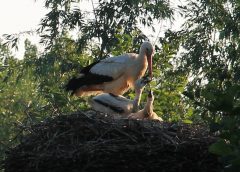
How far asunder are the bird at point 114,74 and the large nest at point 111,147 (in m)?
3.14

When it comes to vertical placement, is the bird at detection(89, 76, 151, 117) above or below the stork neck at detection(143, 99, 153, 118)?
above

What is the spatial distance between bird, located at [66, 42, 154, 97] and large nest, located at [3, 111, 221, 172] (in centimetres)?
314

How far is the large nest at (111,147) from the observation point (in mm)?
9383

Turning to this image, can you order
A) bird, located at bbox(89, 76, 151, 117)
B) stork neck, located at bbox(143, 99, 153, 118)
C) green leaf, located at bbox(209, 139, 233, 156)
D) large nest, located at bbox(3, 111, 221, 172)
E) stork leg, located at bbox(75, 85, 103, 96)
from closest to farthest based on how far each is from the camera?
green leaf, located at bbox(209, 139, 233, 156) → large nest, located at bbox(3, 111, 221, 172) → stork neck, located at bbox(143, 99, 153, 118) → bird, located at bbox(89, 76, 151, 117) → stork leg, located at bbox(75, 85, 103, 96)

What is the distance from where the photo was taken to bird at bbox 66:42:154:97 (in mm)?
13344

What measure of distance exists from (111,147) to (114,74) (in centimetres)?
416

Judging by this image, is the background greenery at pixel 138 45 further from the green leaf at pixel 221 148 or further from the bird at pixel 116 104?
the green leaf at pixel 221 148

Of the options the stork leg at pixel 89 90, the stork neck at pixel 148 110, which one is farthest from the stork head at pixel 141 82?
the stork leg at pixel 89 90

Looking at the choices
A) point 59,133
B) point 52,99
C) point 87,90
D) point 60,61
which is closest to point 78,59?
point 60,61

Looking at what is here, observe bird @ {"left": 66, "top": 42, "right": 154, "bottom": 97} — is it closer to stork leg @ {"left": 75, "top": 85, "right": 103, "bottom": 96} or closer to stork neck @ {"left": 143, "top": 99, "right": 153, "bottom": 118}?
stork leg @ {"left": 75, "top": 85, "right": 103, "bottom": 96}

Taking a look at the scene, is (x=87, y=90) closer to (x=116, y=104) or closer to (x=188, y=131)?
(x=116, y=104)

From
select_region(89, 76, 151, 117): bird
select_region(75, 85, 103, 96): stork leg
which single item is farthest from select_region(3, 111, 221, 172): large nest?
select_region(75, 85, 103, 96): stork leg

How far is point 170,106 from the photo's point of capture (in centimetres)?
1559

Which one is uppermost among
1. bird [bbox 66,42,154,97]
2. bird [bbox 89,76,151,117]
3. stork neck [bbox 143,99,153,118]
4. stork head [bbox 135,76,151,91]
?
bird [bbox 66,42,154,97]
